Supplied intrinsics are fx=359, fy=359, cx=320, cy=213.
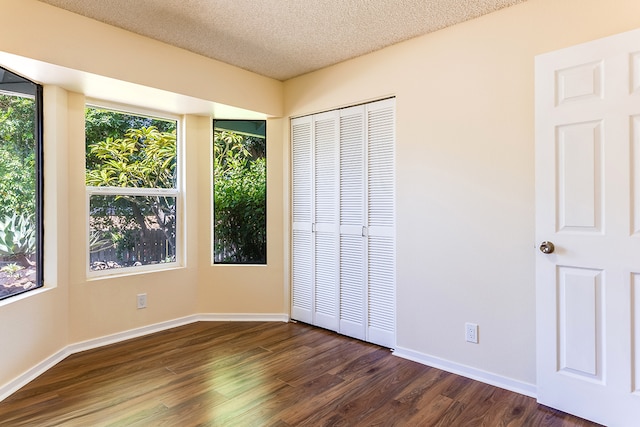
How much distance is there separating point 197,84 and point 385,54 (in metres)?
1.61

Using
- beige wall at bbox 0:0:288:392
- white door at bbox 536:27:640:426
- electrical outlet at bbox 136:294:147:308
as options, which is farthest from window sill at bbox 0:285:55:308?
white door at bbox 536:27:640:426

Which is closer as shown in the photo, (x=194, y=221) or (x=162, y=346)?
(x=162, y=346)

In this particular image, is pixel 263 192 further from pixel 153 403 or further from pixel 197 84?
pixel 153 403

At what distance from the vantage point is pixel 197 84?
3.08 metres

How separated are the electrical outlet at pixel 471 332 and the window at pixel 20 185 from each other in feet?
10.2

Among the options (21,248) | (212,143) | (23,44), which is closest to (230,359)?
(21,248)

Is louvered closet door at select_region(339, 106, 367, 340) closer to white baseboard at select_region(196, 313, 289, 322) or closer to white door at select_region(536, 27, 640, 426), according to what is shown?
white baseboard at select_region(196, 313, 289, 322)

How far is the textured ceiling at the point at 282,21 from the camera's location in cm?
232

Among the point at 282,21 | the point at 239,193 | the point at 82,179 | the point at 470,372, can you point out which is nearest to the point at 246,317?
the point at 239,193

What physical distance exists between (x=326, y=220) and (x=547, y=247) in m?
1.87

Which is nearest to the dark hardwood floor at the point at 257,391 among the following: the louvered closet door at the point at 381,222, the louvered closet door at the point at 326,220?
the louvered closet door at the point at 381,222

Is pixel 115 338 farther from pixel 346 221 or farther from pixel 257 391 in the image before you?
pixel 346 221

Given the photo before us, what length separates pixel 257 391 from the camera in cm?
229

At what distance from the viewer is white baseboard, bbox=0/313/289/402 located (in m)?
2.32
